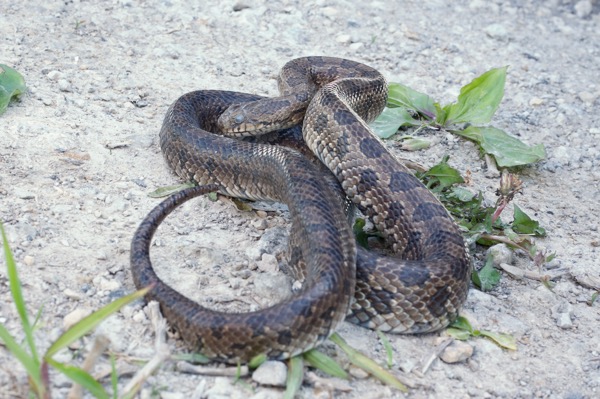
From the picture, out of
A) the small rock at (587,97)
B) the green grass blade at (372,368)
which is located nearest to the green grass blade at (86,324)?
the green grass blade at (372,368)

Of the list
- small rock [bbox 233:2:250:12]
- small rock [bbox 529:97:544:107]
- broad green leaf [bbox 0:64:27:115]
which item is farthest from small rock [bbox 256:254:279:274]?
small rock [bbox 233:2:250:12]

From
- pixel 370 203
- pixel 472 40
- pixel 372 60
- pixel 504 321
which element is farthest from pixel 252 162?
pixel 472 40

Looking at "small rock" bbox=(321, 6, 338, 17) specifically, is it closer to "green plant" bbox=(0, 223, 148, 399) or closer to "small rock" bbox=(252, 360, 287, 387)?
"small rock" bbox=(252, 360, 287, 387)

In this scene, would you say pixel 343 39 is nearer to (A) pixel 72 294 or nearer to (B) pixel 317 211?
(B) pixel 317 211

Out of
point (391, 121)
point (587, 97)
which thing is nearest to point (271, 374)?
point (391, 121)

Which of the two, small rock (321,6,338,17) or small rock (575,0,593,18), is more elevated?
small rock (575,0,593,18)

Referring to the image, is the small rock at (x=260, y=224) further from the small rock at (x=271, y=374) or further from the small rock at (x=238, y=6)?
the small rock at (x=238, y=6)

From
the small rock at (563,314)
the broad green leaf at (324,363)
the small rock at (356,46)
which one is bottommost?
the small rock at (563,314)
